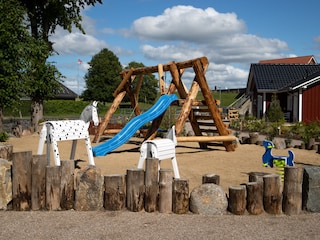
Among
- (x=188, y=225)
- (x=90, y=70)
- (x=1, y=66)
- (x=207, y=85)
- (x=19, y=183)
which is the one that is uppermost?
(x=90, y=70)

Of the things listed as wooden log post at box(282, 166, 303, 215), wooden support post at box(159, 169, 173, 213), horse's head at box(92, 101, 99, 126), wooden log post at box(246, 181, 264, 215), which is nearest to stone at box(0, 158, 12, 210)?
wooden support post at box(159, 169, 173, 213)

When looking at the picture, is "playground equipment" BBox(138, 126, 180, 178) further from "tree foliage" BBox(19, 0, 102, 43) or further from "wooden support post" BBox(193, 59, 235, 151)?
"tree foliage" BBox(19, 0, 102, 43)

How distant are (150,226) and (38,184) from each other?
1.78 metres

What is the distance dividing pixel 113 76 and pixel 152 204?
56.9m

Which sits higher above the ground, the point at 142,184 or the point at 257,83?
the point at 257,83

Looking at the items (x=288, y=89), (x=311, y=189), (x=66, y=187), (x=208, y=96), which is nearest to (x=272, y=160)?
(x=208, y=96)

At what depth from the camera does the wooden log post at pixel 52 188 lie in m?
5.32

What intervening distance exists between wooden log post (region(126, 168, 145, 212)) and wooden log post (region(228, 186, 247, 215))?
124cm

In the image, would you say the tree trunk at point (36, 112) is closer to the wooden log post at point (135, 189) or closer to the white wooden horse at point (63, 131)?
the white wooden horse at point (63, 131)

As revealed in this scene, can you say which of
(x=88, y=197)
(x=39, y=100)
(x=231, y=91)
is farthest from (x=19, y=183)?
(x=231, y=91)

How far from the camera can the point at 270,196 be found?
522 cm

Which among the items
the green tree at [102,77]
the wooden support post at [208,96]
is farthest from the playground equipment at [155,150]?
the green tree at [102,77]

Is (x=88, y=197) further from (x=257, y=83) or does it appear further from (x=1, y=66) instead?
(x=257, y=83)

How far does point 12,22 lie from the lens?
17.1 meters
